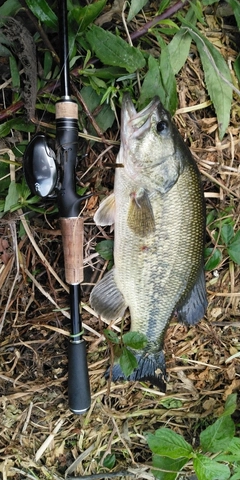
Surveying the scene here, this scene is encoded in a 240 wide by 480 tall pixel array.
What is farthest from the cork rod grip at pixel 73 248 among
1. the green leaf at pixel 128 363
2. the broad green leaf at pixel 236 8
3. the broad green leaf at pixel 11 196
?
the broad green leaf at pixel 236 8

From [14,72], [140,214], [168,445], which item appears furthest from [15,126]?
[168,445]

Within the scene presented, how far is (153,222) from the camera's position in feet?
5.35

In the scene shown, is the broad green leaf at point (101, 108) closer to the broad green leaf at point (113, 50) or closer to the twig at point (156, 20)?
the broad green leaf at point (113, 50)

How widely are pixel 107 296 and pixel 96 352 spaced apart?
27 cm

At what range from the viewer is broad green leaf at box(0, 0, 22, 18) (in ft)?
5.24

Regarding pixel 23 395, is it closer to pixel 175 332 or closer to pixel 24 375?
pixel 24 375

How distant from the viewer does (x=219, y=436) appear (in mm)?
1726

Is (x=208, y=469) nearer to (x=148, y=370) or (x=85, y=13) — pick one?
(x=148, y=370)

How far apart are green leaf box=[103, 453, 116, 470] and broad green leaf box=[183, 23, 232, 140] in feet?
4.84

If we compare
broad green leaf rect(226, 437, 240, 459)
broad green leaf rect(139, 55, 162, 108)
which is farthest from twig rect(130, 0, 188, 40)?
broad green leaf rect(226, 437, 240, 459)

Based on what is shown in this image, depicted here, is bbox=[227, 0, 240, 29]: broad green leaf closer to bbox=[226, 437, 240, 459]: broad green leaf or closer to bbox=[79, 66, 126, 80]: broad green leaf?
bbox=[79, 66, 126, 80]: broad green leaf

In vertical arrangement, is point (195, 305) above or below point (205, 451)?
above

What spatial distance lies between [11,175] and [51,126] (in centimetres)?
25

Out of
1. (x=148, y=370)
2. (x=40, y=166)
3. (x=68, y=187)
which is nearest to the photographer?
(x=40, y=166)
